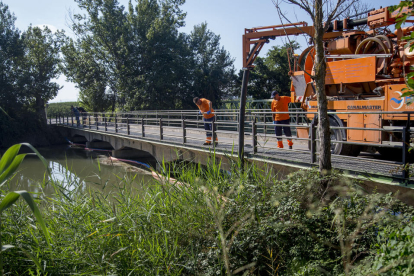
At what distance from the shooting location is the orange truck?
6.96m

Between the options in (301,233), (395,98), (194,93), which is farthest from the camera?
(194,93)

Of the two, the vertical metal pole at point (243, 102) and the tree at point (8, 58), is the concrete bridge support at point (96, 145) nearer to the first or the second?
the tree at point (8, 58)

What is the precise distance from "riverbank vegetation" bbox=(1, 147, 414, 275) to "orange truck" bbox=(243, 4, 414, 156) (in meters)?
2.86

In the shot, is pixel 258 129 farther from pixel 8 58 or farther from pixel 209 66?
pixel 8 58

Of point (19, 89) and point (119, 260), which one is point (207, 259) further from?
point (19, 89)

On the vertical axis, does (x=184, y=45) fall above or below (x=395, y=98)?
above

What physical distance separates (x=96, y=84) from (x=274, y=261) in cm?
3228

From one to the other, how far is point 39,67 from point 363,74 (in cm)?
3197

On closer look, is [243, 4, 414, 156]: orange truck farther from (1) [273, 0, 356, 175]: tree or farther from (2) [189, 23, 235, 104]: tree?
(2) [189, 23, 235, 104]: tree

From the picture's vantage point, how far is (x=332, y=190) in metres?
4.68

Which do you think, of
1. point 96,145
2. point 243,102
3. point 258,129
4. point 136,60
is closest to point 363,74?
point 243,102

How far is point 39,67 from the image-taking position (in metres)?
32.8

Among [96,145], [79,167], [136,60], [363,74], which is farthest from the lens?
[136,60]

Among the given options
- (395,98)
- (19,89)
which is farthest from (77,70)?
(395,98)
